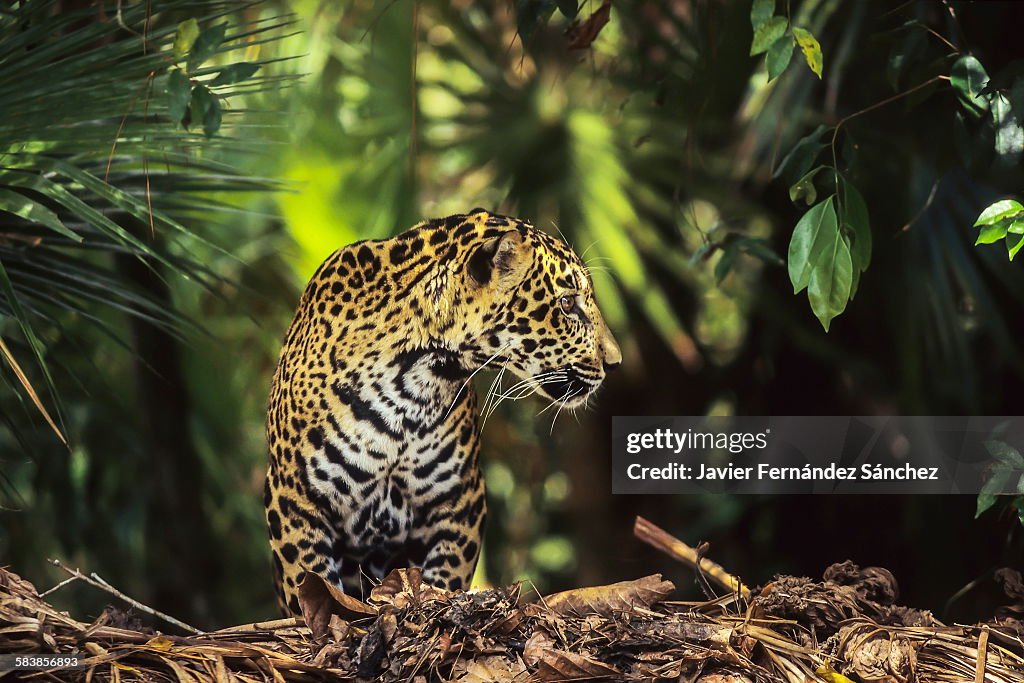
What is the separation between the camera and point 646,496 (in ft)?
18.2

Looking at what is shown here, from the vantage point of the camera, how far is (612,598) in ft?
A: 10.6

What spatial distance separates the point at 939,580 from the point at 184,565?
309 cm

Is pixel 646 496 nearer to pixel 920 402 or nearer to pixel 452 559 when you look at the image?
pixel 920 402

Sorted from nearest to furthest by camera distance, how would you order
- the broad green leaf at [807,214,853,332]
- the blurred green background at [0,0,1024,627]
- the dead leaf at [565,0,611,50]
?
the broad green leaf at [807,214,853,332], the dead leaf at [565,0,611,50], the blurred green background at [0,0,1024,627]

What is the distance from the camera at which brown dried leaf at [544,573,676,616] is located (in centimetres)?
320

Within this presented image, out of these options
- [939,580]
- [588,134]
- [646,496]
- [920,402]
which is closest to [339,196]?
[588,134]

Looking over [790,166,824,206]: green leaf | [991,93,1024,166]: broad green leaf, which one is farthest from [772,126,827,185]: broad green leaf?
[991,93,1024,166]: broad green leaf

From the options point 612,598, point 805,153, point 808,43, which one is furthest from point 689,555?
point 808,43

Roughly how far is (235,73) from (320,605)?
1522 mm

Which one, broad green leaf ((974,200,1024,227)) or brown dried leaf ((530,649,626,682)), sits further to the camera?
broad green leaf ((974,200,1024,227))

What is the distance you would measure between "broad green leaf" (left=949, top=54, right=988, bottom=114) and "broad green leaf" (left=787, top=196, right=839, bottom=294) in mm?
520

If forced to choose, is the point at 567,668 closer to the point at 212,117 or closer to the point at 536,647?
the point at 536,647

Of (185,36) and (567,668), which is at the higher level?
(185,36)

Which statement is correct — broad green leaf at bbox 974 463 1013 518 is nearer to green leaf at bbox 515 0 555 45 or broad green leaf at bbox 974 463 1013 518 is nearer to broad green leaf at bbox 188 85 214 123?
green leaf at bbox 515 0 555 45
